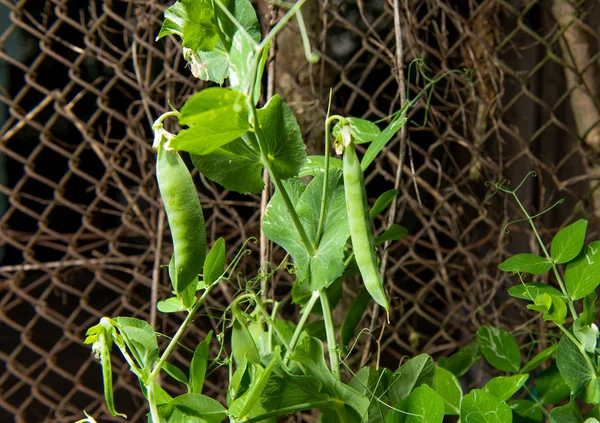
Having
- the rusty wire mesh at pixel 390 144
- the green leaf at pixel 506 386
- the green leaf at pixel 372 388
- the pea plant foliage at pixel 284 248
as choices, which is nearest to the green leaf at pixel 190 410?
the pea plant foliage at pixel 284 248

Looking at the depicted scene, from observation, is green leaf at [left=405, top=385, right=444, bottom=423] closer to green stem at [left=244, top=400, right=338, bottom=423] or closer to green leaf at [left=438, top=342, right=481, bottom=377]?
green stem at [left=244, top=400, right=338, bottom=423]

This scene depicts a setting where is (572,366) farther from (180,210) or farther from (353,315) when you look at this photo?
(180,210)

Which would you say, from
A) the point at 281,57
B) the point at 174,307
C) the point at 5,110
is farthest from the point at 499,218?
the point at 5,110

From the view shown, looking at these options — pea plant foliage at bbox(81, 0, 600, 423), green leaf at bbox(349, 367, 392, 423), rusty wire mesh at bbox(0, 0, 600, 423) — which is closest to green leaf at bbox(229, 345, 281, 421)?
pea plant foliage at bbox(81, 0, 600, 423)

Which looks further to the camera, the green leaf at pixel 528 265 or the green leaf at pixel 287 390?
the green leaf at pixel 528 265

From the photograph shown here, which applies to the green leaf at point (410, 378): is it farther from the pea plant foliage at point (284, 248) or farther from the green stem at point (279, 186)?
the green stem at point (279, 186)

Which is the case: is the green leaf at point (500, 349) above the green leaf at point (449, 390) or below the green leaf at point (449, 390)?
above

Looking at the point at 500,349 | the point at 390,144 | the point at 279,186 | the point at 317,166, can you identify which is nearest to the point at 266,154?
the point at 279,186

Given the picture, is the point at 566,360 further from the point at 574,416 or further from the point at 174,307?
the point at 174,307
